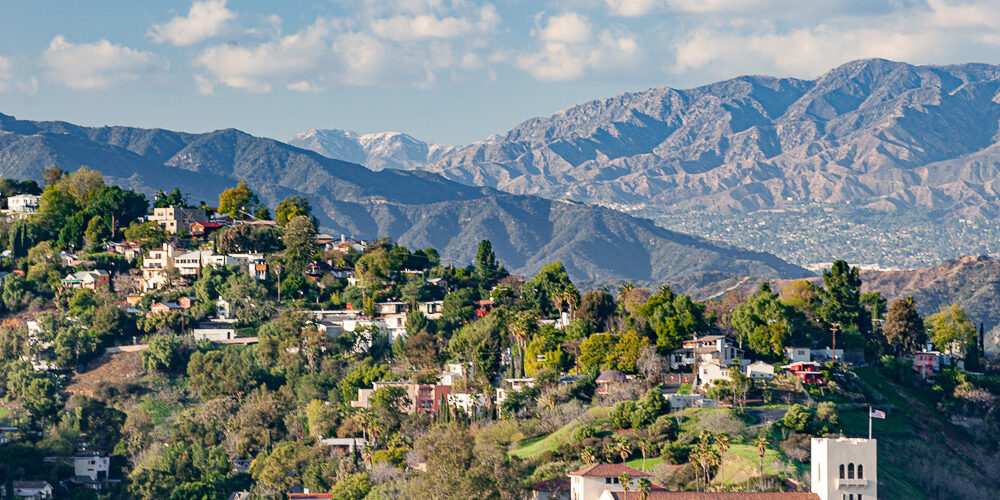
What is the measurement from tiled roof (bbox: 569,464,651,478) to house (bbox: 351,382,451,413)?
2836 cm

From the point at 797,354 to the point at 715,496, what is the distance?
149 ft

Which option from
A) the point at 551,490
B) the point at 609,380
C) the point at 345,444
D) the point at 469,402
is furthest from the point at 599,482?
the point at 469,402

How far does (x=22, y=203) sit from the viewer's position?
7205 inches

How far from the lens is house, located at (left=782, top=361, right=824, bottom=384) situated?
122 meters

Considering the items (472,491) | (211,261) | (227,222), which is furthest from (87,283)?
(472,491)

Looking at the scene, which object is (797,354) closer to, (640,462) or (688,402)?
(688,402)

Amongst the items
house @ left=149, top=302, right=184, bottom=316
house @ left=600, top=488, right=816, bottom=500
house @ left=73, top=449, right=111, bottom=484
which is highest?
house @ left=149, top=302, right=184, bottom=316

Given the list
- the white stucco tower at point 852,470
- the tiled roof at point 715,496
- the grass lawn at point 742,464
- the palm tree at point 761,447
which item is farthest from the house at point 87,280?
the white stucco tower at point 852,470

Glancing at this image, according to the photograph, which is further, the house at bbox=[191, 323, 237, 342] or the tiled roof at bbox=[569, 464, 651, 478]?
the house at bbox=[191, 323, 237, 342]

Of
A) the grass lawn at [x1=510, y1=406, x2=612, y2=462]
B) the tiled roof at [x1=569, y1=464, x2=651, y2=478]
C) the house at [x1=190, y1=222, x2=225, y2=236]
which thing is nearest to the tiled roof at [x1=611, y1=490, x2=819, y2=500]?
the tiled roof at [x1=569, y1=464, x2=651, y2=478]

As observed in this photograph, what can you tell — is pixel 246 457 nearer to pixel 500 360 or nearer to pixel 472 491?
pixel 500 360

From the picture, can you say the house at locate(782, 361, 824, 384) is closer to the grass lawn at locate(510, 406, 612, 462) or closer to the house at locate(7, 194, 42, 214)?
the grass lawn at locate(510, 406, 612, 462)

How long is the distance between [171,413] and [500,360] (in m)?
27.4

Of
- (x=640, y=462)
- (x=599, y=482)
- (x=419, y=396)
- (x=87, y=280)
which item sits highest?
(x=87, y=280)
